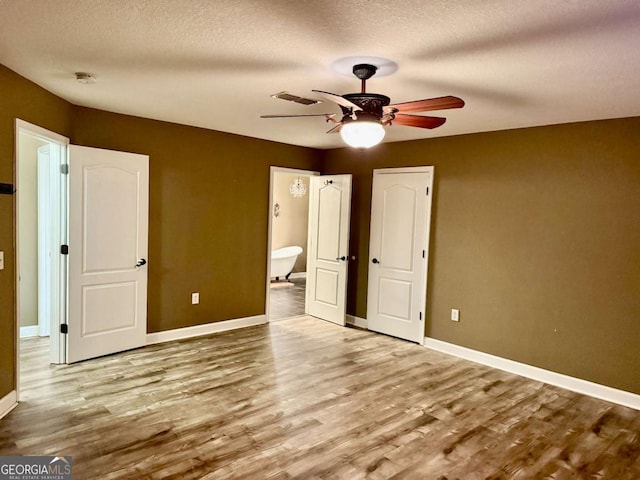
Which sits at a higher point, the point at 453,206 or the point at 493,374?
the point at 453,206

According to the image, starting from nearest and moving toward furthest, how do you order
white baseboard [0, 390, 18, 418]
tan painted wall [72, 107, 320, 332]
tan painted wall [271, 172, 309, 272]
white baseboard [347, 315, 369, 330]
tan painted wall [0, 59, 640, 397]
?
white baseboard [0, 390, 18, 418] → tan painted wall [0, 59, 640, 397] → tan painted wall [72, 107, 320, 332] → white baseboard [347, 315, 369, 330] → tan painted wall [271, 172, 309, 272]

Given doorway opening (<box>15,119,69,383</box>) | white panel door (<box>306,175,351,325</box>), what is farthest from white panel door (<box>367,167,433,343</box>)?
doorway opening (<box>15,119,69,383</box>)

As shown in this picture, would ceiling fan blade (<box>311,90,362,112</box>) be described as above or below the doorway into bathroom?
above

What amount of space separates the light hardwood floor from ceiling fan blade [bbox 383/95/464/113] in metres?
2.20

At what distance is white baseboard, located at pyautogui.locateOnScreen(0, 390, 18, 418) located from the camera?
10.1ft

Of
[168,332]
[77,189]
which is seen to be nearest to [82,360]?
[168,332]

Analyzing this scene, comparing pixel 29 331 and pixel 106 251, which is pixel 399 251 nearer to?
pixel 106 251

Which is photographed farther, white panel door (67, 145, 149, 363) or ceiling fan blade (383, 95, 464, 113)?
white panel door (67, 145, 149, 363)

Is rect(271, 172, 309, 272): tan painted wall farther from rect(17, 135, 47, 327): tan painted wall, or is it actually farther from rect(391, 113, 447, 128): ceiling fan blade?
rect(391, 113, 447, 128): ceiling fan blade

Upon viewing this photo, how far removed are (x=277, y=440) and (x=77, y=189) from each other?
2.92 metres

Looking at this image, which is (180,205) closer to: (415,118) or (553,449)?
(415,118)

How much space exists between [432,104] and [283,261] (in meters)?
6.87

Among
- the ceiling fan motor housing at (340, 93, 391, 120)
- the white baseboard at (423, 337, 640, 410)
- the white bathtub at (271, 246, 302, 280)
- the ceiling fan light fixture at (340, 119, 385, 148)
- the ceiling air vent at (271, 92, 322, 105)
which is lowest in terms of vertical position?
the white baseboard at (423, 337, 640, 410)

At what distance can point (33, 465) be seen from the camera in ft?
8.41
